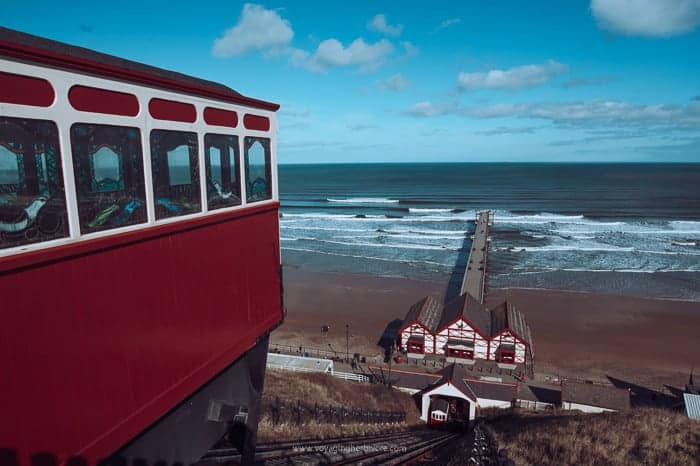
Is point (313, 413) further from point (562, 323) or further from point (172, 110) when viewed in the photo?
Answer: point (562, 323)

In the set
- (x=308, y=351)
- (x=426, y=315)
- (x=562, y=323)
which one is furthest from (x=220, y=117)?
(x=562, y=323)

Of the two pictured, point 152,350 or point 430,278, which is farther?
point 430,278

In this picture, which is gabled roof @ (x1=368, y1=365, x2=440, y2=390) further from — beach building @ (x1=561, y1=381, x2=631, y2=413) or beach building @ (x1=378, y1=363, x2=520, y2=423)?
beach building @ (x1=561, y1=381, x2=631, y2=413)

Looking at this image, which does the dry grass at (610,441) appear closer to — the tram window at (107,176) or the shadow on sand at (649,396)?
the shadow on sand at (649,396)

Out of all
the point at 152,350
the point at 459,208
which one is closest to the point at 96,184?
the point at 152,350

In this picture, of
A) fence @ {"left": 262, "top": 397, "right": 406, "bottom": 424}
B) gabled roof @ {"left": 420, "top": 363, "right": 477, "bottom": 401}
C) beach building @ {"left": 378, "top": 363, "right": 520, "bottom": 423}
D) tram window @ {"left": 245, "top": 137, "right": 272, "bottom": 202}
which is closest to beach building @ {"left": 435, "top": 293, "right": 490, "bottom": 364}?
beach building @ {"left": 378, "top": 363, "right": 520, "bottom": 423}

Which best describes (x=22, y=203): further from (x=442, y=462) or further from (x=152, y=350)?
(x=442, y=462)
